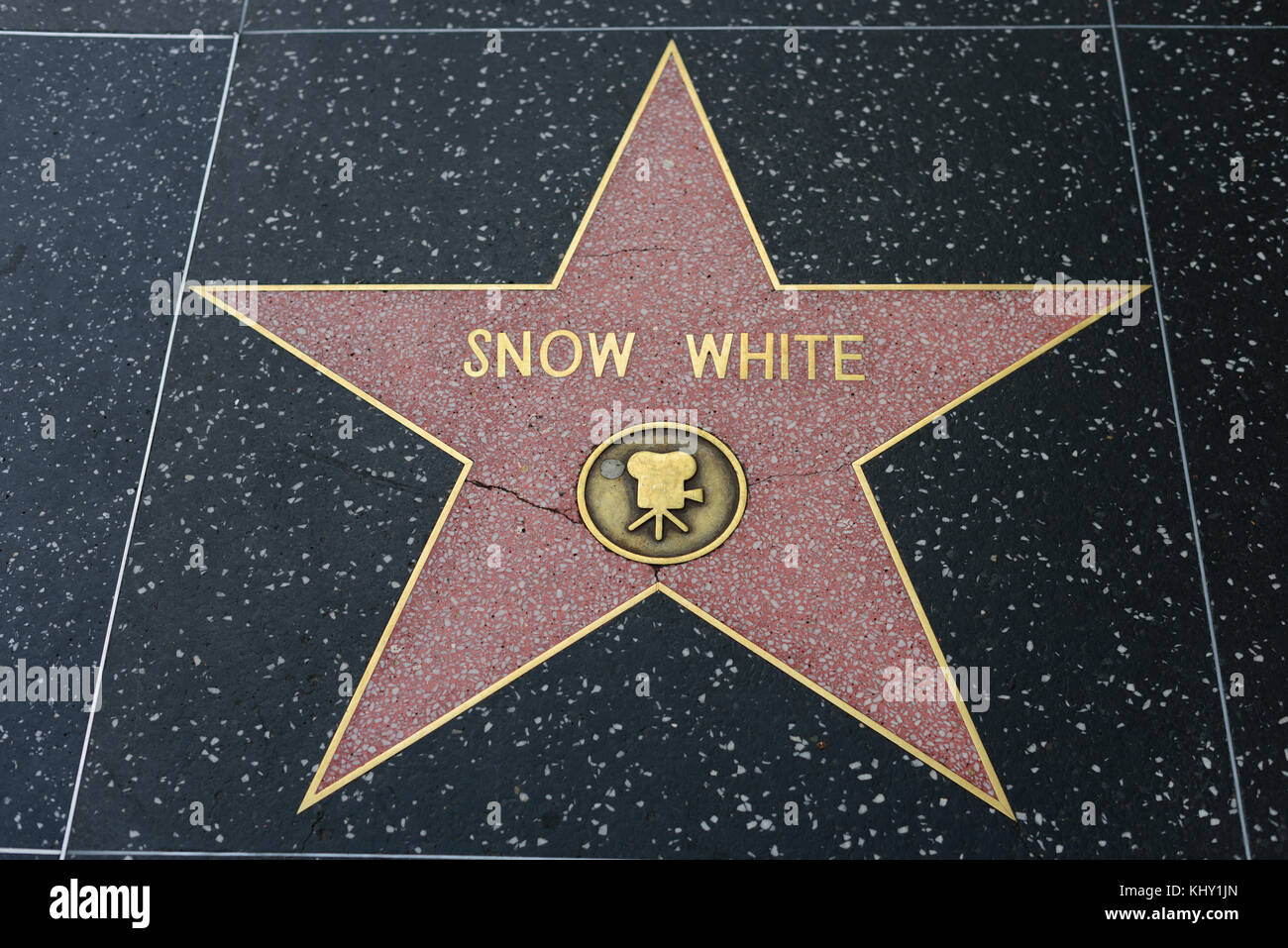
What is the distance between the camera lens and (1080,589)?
1748 millimetres

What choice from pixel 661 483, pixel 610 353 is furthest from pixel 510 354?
pixel 661 483

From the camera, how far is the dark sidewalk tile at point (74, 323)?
175 centimetres

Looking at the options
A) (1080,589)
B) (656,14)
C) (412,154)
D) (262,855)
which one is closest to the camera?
(262,855)

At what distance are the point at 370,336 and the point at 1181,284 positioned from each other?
1.75 m

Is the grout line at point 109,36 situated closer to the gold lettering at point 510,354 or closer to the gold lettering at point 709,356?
the gold lettering at point 510,354

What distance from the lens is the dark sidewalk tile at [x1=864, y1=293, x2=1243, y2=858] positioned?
1617mm

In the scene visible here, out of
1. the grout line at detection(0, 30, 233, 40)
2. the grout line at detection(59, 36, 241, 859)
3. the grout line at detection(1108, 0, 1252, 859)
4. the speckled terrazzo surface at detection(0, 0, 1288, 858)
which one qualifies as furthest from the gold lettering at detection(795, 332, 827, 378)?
the grout line at detection(0, 30, 233, 40)

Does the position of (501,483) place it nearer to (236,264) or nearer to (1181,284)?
(236,264)

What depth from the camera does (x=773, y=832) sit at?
5.27ft

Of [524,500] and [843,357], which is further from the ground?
[843,357]

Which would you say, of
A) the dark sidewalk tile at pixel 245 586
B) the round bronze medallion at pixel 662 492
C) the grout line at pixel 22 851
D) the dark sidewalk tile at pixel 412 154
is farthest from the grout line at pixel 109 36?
the grout line at pixel 22 851

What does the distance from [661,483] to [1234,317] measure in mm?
1281

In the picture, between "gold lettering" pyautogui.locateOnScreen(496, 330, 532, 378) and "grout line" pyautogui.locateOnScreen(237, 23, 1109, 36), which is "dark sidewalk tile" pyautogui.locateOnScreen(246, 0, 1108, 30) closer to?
"grout line" pyautogui.locateOnScreen(237, 23, 1109, 36)

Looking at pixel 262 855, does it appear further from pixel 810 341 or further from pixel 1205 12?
pixel 1205 12
